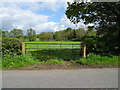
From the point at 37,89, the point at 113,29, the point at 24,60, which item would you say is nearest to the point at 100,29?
the point at 113,29

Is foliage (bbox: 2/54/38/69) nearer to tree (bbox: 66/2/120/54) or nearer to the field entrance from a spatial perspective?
the field entrance

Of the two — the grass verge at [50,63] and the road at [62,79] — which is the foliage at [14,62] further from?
the road at [62,79]

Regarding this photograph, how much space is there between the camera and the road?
405 centimetres

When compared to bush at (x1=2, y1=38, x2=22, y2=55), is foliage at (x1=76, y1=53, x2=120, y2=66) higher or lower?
lower

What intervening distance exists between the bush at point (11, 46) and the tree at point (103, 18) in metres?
4.69

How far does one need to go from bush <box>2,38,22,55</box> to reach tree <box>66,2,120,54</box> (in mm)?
4686

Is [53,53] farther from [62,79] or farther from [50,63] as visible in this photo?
[62,79]

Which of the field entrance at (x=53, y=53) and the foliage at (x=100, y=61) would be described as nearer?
the foliage at (x=100, y=61)

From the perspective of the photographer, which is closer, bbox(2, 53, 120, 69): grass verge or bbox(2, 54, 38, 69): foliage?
bbox(2, 54, 38, 69): foliage

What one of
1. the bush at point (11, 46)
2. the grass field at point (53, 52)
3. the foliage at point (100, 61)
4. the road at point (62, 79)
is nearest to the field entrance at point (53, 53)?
the grass field at point (53, 52)

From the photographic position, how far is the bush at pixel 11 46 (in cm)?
749

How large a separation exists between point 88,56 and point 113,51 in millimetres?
1861

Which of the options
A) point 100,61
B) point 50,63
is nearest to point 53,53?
point 50,63

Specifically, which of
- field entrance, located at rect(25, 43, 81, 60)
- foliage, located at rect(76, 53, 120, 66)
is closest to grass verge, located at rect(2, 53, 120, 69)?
foliage, located at rect(76, 53, 120, 66)
